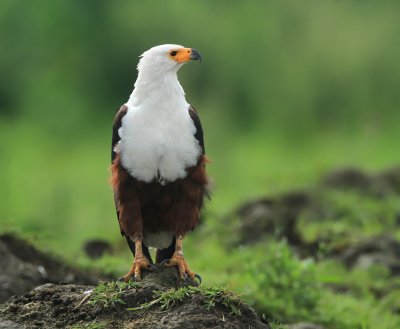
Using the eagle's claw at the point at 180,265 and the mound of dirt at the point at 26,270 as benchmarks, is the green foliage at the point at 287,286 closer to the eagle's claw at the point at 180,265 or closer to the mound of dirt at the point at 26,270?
the mound of dirt at the point at 26,270

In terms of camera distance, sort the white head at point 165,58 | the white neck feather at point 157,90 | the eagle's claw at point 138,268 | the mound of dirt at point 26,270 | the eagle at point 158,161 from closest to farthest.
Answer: the eagle's claw at point 138,268
the eagle at point 158,161
the white neck feather at point 157,90
the white head at point 165,58
the mound of dirt at point 26,270

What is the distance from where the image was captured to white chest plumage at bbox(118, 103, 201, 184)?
6.71m

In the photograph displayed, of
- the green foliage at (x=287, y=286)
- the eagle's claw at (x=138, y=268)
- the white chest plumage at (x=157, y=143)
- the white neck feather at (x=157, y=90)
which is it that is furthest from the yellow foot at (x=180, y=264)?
the green foliage at (x=287, y=286)

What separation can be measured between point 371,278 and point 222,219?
8.51 feet

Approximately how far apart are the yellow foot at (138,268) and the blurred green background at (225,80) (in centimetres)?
909

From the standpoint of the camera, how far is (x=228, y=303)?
6.01 m

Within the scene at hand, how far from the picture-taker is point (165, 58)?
7078 mm

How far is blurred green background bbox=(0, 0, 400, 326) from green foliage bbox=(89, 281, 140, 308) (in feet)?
31.6

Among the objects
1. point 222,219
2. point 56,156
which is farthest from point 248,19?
point 222,219

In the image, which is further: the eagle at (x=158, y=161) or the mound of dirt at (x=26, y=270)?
the mound of dirt at (x=26, y=270)

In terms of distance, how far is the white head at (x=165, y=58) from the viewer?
704cm

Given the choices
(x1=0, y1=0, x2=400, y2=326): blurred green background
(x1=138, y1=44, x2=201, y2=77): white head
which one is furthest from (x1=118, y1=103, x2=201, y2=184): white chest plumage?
(x1=0, y1=0, x2=400, y2=326): blurred green background

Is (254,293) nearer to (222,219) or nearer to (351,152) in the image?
(222,219)

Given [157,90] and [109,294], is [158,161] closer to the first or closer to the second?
[157,90]
